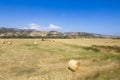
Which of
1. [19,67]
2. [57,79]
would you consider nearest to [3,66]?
[19,67]

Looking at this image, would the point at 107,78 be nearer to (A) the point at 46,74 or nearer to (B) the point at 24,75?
(A) the point at 46,74

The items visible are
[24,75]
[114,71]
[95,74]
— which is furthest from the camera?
[114,71]

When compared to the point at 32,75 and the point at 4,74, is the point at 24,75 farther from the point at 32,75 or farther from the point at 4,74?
the point at 4,74

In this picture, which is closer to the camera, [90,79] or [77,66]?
[90,79]

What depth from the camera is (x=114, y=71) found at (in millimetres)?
17016

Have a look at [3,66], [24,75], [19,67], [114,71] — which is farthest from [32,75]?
[114,71]

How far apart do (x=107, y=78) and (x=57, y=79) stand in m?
4.06

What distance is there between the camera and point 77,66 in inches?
677

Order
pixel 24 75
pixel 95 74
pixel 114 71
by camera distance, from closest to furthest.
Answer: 1. pixel 24 75
2. pixel 95 74
3. pixel 114 71

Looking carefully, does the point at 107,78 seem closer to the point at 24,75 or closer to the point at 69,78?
the point at 69,78

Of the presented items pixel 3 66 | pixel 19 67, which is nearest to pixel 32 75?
pixel 19 67

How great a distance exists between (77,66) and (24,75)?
517 centimetres

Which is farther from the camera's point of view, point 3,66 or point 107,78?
point 3,66

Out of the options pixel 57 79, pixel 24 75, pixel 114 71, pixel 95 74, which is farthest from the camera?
pixel 114 71
